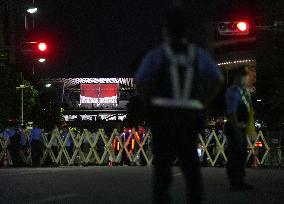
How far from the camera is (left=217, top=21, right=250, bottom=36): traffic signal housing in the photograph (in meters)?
22.1

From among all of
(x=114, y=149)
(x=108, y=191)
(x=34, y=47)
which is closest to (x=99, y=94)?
(x=114, y=149)

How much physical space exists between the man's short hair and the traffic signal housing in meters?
17.0

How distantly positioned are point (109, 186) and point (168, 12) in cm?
551

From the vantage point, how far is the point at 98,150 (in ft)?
87.7

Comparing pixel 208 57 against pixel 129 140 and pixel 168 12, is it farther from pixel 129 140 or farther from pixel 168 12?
pixel 129 140

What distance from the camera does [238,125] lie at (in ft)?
31.3

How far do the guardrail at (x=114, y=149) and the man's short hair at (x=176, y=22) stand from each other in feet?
55.9

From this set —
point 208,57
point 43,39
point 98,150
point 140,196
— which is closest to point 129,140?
point 98,150

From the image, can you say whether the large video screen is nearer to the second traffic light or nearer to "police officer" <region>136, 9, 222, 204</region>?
the second traffic light

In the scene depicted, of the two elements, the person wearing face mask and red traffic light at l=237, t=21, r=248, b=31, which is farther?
red traffic light at l=237, t=21, r=248, b=31

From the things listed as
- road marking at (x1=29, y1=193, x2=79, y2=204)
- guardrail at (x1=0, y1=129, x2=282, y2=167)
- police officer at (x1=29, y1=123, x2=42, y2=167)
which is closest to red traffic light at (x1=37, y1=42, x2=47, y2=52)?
police officer at (x1=29, y1=123, x2=42, y2=167)

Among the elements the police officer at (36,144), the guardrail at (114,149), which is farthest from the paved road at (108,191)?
the police officer at (36,144)

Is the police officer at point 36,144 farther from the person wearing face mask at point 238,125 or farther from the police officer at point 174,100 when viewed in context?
the police officer at point 174,100

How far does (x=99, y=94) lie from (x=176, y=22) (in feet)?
319
